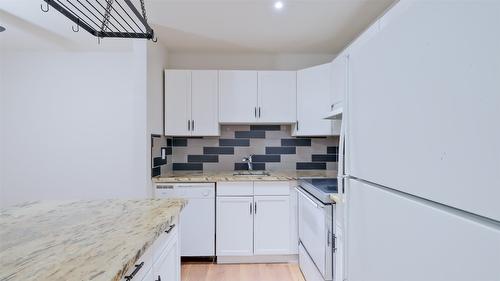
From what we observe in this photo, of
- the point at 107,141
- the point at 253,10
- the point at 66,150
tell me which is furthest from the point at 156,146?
the point at 253,10

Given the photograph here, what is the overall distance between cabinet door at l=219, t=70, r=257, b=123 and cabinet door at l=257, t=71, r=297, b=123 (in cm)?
8

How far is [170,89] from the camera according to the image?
292cm

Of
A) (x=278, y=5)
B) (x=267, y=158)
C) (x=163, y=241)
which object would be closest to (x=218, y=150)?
(x=267, y=158)

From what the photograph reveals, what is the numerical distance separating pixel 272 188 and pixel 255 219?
14.1 inches

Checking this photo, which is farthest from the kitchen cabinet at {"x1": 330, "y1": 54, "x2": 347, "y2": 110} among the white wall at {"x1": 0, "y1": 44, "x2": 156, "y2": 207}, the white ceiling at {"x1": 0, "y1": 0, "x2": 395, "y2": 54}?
the white wall at {"x1": 0, "y1": 44, "x2": 156, "y2": 207}

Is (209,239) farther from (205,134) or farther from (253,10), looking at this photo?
(253,10)

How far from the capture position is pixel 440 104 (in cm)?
59

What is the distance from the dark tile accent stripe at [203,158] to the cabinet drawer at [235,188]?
0.62 metres

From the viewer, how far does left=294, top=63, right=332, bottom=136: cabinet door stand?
2840 mm

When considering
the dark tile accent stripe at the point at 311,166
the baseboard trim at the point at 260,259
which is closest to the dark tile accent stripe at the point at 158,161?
the baseboard trim at the point at 260,259

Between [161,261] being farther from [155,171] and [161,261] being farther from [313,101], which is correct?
[313,101]

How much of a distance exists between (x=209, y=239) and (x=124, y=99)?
2.00 m

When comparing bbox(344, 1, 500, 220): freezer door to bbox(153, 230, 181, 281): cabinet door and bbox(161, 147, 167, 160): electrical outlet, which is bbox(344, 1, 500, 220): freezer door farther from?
bbox(161, 147, 167, 160): electrical outlet

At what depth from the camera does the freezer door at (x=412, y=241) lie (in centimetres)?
50
